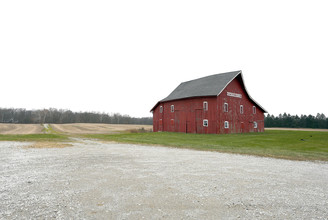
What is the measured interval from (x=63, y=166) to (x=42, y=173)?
117 centimetres

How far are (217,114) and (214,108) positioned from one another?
97 cm

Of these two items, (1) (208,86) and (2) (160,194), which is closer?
(2) (160,194)

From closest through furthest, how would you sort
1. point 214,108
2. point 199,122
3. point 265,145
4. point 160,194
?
point 160,194
point 265,145
point 214,108
point 199,122

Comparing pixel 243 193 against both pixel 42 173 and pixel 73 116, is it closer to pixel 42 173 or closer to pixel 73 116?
pixel 42 173

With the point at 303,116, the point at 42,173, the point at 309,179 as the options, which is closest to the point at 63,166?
the point at 42,173

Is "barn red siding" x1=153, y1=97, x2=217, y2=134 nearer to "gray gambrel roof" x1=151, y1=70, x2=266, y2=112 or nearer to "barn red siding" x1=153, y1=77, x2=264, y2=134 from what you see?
"barn red siding" x1=153, y1=77, x2=264, y2=134

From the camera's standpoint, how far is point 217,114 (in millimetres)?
29328

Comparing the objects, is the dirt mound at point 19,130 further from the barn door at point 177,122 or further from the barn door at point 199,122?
the barn door at point 199,122

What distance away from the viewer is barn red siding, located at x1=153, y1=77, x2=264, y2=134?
2961 centimetres

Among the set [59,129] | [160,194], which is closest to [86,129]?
[59,129]

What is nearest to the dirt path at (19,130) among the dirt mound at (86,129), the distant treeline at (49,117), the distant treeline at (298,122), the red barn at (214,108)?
the dirt mound at (86,129)

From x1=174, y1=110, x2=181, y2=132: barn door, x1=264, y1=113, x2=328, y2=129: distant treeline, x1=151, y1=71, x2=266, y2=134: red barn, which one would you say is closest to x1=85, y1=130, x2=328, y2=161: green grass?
x1=151, y1=71, x2=266, y2=134: red barn

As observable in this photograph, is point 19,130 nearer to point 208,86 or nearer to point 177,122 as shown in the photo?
point 177,122

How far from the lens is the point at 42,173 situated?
701 cm
